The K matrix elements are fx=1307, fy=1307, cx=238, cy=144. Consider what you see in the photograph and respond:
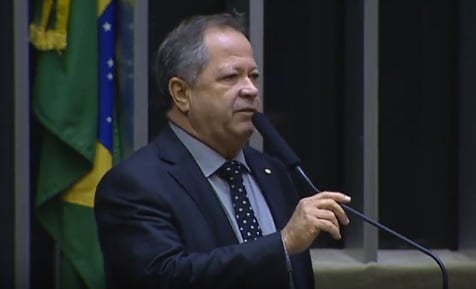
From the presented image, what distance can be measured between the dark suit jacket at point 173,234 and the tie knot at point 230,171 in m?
0.07

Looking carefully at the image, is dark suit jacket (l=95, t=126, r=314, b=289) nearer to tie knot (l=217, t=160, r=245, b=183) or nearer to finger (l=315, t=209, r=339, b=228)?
tie knot (l=217, t=160, r=245, b=183)

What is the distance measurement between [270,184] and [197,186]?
30 centimetres

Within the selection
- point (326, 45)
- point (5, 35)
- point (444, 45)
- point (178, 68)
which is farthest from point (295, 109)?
point (178, 68)

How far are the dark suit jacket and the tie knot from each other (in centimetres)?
7

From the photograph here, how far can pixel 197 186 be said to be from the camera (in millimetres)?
3455

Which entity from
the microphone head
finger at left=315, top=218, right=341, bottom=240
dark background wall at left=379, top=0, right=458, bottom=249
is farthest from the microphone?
dark background wall at left=379, top=0, right=458, bottom=249

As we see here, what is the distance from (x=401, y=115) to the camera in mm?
5426

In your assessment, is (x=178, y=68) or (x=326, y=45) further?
(x=326, y=45)

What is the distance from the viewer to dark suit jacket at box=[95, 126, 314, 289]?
127 inches

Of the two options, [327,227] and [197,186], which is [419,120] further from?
[327,227]

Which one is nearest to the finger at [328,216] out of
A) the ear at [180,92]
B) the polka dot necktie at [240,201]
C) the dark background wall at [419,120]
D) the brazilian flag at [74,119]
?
the polka dot necktie at [240,201]

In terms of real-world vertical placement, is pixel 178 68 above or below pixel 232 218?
above

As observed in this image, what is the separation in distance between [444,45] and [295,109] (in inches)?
27.6

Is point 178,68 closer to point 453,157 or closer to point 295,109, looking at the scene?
point 295,109
